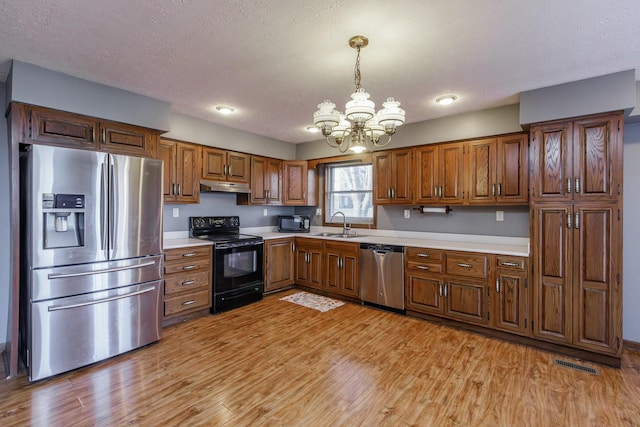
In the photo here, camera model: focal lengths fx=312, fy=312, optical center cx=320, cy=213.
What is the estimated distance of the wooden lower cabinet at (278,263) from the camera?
456 cm

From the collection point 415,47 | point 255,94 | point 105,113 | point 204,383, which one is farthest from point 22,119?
point 415,47

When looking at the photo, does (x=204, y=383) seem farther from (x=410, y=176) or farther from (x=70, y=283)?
(x=410, y=176)

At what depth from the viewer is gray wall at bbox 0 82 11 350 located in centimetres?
279

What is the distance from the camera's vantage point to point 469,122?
3.62 metres

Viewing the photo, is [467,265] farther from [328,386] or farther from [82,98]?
[82,98]

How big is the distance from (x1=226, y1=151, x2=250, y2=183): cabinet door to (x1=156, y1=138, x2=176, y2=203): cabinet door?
79 centimetres

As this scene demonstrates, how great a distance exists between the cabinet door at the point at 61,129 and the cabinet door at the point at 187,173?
104 centimetres

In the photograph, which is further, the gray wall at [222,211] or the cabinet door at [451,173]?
the gray wall at [222,211]

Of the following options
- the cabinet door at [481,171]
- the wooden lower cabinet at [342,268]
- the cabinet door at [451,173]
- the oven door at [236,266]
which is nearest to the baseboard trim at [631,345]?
the cabinet door at [481,171]

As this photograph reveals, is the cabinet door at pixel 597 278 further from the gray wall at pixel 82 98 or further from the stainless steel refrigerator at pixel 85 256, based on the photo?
the gray wall at pixel 82 98

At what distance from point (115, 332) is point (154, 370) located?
544mm

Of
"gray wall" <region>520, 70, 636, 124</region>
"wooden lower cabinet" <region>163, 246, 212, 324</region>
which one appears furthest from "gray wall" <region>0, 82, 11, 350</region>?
"gray wall" <region>520, 70, 636, 124</region>

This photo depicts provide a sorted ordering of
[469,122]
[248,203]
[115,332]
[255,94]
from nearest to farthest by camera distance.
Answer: [115,332], [255,94], [469,122], [248,203]

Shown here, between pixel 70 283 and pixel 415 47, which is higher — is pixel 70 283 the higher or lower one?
the lower one
